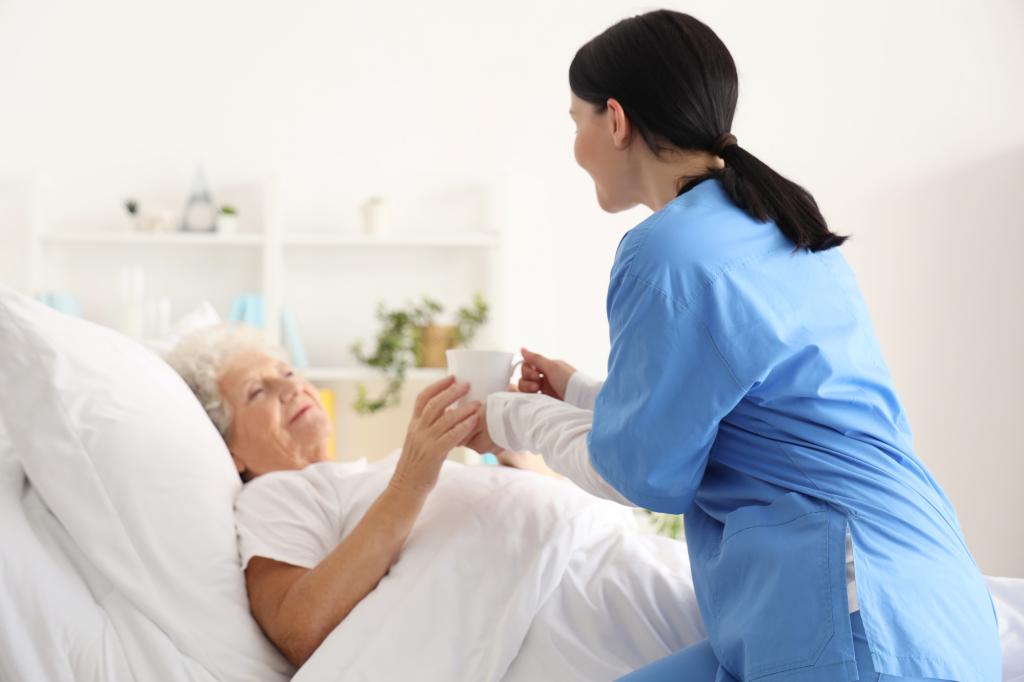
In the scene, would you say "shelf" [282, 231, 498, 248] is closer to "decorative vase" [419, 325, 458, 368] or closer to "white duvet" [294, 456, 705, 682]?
"decorative vase" [419, 325, 458, 368]

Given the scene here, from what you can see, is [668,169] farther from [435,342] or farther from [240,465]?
[435,342]

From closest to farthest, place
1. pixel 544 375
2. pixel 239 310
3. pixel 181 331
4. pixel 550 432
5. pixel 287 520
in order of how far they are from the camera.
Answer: pixel 550 432 → pixel 287 520 → pixel 544 375 → pixel 181 331 → pixel 239 310

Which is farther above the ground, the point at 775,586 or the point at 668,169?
the point at 668,169

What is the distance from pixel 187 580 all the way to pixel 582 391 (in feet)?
2.12

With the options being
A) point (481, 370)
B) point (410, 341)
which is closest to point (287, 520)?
point (481, 370)

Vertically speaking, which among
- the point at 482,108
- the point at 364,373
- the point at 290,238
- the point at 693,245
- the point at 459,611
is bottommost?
the point at 364,373

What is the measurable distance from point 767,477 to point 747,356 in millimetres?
139

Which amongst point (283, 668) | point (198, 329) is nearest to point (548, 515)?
point (283, 668)

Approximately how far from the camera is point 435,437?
1.42 meters

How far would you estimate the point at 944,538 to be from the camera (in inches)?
38.9

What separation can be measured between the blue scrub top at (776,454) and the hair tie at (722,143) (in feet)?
0.41

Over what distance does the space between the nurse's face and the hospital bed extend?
1.63 ft

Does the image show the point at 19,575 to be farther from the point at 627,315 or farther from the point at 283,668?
the point at 627,315

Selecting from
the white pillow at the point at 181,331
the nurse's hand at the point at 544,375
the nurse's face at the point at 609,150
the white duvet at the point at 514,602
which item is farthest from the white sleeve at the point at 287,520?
the nurse's face at the point at 609,150
